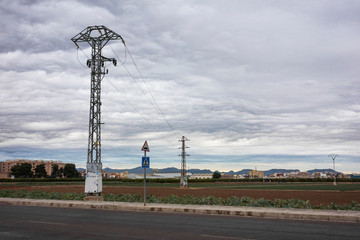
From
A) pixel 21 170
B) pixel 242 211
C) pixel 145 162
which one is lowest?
pixel 21 170

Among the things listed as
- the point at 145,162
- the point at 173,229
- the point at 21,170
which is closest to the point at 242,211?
the point at 173,229

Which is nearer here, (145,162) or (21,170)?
(145,162)

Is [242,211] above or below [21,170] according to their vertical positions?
above

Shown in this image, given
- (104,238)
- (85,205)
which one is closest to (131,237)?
(104,238)

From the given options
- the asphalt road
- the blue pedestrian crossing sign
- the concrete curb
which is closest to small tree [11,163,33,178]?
the concrete curb

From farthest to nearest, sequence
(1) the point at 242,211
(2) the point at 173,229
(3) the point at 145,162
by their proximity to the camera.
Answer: (3) the point at 145,162
(1) the point at 242,211
(2) the point at 173,229

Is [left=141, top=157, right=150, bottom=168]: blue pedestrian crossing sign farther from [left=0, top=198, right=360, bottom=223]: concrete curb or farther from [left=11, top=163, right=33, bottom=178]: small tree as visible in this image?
[left=11, top=163, right=33, bottom=178]: small tree

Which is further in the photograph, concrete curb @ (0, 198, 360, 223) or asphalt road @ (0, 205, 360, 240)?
concrete curb @ (0, 198, 360, 223)

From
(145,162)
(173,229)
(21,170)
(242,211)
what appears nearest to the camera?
(173,229)

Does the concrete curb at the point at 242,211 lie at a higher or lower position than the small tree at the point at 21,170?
higher

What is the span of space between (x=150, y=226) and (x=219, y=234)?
296 centimetres

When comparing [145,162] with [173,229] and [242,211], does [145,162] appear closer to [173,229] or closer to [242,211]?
[242,211]

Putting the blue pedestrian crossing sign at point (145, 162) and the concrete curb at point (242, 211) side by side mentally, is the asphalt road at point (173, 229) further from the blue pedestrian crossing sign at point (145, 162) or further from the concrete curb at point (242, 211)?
the blue pedestrian crossing sign at point (145, 162)

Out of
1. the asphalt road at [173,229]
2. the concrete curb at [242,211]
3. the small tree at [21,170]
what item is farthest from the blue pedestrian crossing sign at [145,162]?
the small tree at [21,170]
